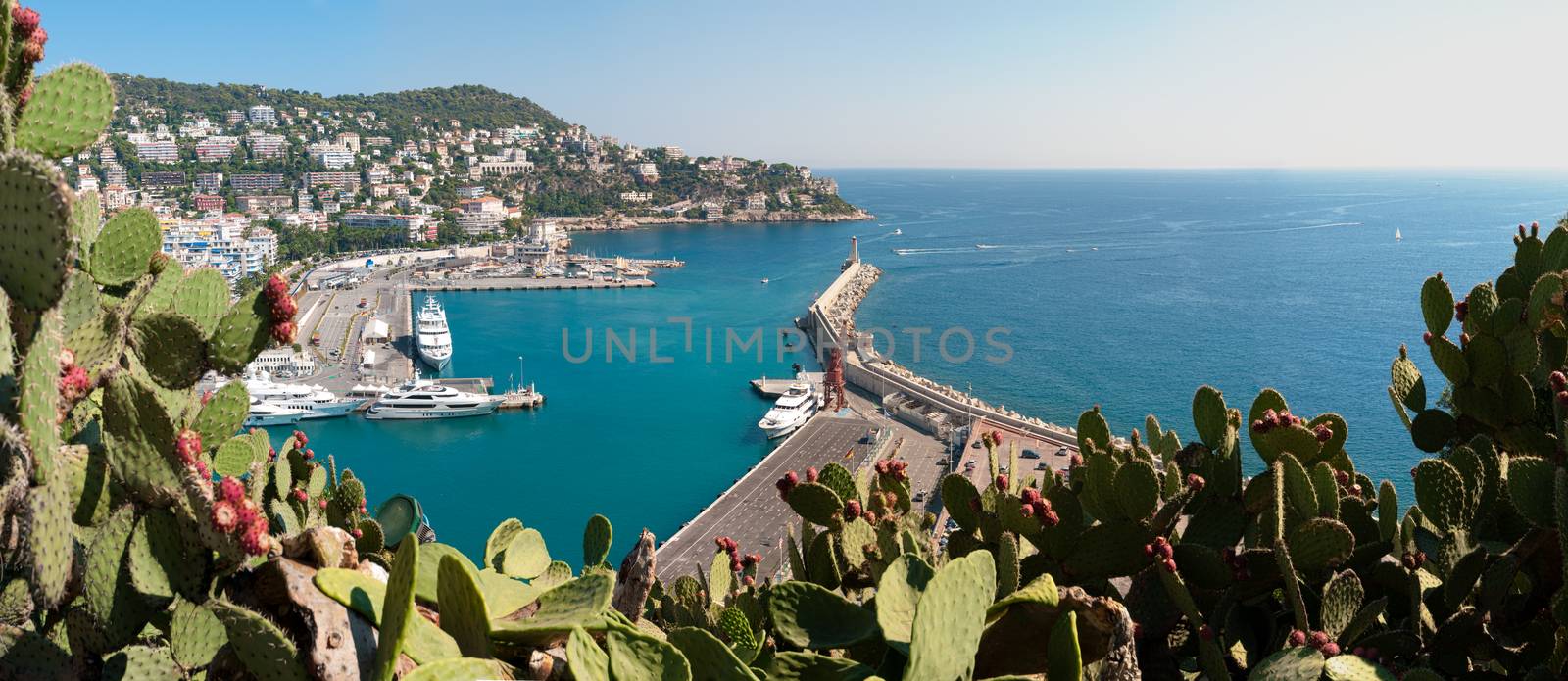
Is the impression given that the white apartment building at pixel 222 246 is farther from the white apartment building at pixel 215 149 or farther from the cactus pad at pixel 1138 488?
the cactus pad at pixel 1138 488

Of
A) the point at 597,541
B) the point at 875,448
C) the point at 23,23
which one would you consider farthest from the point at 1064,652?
the point at 875,448

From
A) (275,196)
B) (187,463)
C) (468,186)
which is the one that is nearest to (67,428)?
(187,463)

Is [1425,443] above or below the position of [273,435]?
above

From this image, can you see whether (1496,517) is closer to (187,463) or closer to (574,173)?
(187,463)

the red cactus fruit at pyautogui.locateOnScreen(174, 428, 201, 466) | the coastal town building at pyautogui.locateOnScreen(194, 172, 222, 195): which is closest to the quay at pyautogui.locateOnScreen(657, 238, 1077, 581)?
the red cactus fruit at pyautogui.locateOnScreen(174, 428, 201, 466)

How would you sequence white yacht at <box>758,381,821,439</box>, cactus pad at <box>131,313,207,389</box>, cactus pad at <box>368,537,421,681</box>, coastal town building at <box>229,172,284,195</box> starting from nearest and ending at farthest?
cactus pad at <box>368,537,421,681</box>, cactus pad at <box>131,313,207,389</box>, white yacht at <box>758,381,821,439</box>, coastal town building at <box>229,172,284,195</box>

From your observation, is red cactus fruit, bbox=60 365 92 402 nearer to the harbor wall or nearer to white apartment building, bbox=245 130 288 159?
the harbor wall
